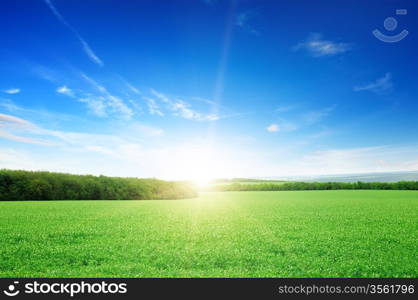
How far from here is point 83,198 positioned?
2708 cm

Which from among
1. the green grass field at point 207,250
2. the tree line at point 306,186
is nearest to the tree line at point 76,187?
the tree line at point 306,186

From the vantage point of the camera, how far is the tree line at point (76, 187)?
2344 centimetres

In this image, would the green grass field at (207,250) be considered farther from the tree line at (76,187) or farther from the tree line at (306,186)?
the tree line at (306,186)

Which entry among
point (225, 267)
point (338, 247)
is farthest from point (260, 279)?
point (338, 247)

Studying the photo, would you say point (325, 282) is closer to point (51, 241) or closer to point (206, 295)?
point (206, 295)

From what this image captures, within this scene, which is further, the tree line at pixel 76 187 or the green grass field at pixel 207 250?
the tree line at pixel 76 187

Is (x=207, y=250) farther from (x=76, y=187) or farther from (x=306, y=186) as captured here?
(x=306, y=186)

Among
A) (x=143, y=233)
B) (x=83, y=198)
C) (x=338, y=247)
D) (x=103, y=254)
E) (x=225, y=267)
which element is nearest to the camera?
(x=225, y=267)

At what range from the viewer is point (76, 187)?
87.5ft

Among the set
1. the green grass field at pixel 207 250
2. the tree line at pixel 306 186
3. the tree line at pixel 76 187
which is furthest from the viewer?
the tree line at pixel 306 186

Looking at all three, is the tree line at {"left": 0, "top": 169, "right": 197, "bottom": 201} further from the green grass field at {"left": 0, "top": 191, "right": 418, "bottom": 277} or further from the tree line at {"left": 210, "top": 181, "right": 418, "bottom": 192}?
the green grass field at {"left": 0, "top": 191, "right": 418, "bottom": 277}

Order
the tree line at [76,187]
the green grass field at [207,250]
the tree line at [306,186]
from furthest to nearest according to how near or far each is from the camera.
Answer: the tree line at [306,186]
the tree line at [76,187]
the green grass field at [207,250]

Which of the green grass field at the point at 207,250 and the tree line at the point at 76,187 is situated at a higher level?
the tree line at the point at 76,187

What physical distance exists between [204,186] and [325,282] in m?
45.5
